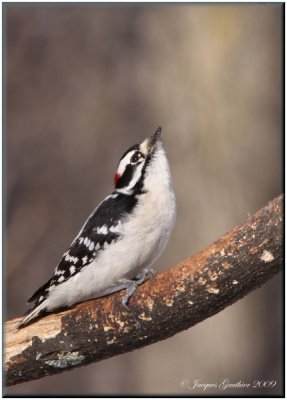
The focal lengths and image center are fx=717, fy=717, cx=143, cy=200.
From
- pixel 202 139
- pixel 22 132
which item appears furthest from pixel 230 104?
pixel 22 132

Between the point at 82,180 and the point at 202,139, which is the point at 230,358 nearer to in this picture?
the point at 202,139

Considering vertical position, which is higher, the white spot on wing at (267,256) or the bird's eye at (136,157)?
the bird's eye at (136,157)

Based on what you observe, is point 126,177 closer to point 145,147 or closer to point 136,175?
point 136,175

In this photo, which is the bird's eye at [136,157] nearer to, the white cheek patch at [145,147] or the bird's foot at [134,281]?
the white cheek patch at [145,147]

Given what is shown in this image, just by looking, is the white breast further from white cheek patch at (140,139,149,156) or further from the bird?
white cheek patch at (140,139,149,156)

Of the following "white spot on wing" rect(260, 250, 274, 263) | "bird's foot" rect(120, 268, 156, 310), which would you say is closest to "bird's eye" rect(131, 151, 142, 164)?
"bird's foot" rect(120, 268, 156, 310)

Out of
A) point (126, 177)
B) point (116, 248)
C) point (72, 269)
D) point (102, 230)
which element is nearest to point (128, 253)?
point (116, 248)

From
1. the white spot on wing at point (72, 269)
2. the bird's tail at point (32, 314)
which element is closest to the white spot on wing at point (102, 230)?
the white spot on wing at point (72, 269)
